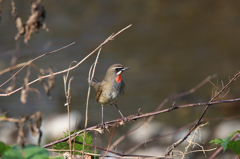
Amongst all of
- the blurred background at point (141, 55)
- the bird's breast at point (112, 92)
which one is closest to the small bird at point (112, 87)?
the bird's breast at point (112, 92)

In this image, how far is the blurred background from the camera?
380 inches

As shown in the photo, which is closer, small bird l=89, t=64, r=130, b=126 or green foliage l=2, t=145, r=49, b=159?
green foliage l=2, t=145, r=49, b=159

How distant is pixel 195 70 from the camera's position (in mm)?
11664

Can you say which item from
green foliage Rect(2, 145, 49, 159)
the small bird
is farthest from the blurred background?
green foliage Rect(2, 145, 49, 159)

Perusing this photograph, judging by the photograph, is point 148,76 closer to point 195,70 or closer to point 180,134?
point 195,70

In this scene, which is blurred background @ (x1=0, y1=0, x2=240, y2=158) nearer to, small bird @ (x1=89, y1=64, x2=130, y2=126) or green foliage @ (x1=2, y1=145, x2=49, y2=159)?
small bird @ (x1=89, y1=64, x2=130, y2=126)

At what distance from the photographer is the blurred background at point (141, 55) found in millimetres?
9656

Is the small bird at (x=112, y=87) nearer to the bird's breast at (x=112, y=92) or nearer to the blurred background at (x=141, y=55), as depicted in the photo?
the bird's breast at (x=112, y=92)

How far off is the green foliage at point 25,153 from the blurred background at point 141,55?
588 cm

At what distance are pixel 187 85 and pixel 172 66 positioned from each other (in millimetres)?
1337

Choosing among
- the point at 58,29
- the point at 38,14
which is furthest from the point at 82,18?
the point at 38,14

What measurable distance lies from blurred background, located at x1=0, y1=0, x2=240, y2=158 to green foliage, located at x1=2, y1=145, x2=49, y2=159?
588 centimetres

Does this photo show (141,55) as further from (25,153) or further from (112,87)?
(25,153)

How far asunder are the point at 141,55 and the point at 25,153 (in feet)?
35.1
